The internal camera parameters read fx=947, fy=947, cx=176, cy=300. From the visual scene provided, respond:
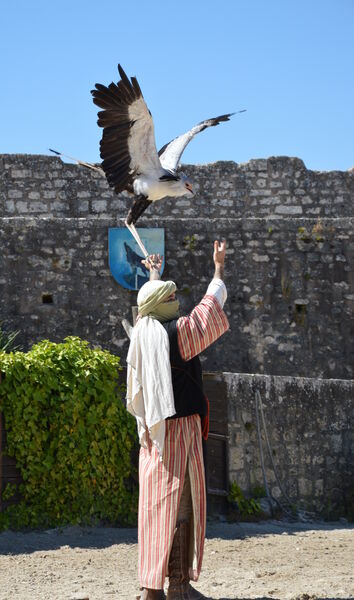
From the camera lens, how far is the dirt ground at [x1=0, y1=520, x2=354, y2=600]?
17.6ft

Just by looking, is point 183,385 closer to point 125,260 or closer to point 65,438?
point 65,438

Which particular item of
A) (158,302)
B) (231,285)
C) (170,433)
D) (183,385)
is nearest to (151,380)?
(183,385)

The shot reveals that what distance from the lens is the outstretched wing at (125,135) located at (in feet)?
19.8

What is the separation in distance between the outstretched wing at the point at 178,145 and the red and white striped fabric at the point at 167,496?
7.20 feet

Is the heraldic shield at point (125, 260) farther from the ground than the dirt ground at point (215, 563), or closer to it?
farther from the ground

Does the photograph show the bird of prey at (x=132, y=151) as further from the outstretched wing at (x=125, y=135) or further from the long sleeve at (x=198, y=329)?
the long sleeve at (x=198, y=329)

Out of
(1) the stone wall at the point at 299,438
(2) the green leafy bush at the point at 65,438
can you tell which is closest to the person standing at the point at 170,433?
(2) the green leafy bush at the point at 65,438

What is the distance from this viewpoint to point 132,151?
621cm

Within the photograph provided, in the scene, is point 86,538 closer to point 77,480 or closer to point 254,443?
point 77,480

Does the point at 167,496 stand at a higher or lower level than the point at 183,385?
lower

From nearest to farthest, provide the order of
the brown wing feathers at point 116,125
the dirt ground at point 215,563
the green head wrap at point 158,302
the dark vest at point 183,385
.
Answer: the dark vest at point 183,385 < the green head wrap at point 158,302 < the dirt ground at point 215,563 < the brown wing feathers at point 116,125

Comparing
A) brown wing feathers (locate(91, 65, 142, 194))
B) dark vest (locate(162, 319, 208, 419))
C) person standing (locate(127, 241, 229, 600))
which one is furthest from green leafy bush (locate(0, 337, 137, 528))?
dark vest (locate(162, 319, 208, 419))

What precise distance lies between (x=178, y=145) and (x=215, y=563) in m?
2.93

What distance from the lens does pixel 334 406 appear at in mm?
9148
